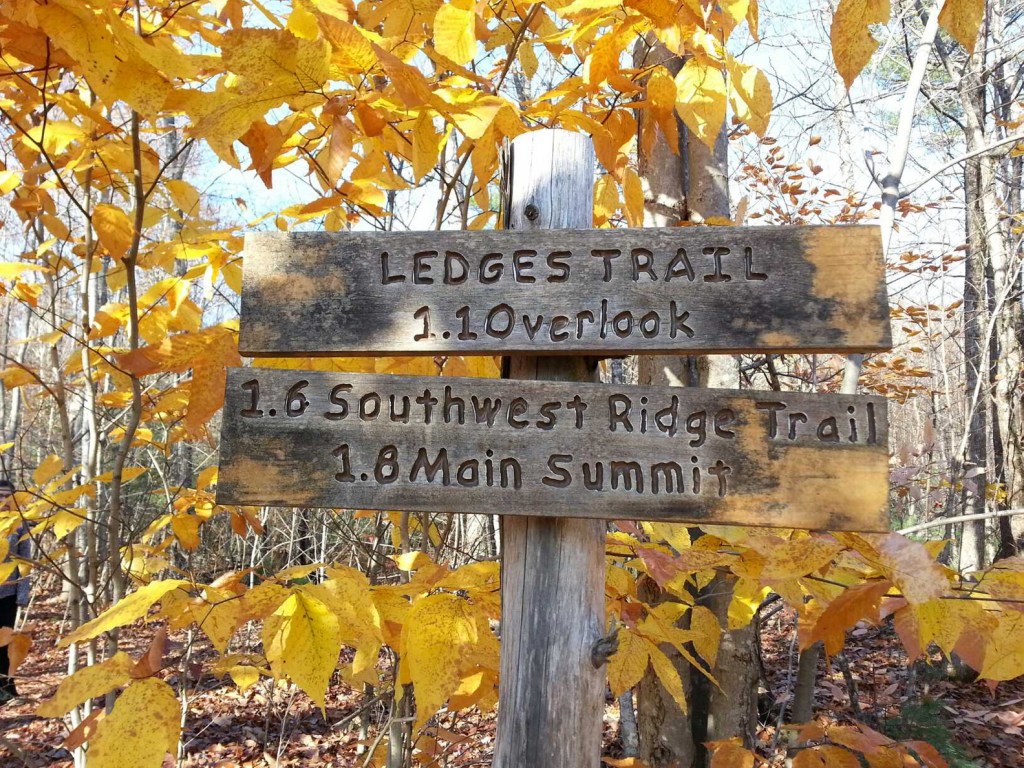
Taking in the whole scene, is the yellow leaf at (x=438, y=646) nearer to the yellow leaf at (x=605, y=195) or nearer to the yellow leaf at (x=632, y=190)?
the yellow leaf at (x=632, y=190)

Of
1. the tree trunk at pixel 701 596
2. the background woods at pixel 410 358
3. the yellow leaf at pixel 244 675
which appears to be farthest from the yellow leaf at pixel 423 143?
the yellow leaf at pixel 244 675

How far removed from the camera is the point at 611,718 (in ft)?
13.5

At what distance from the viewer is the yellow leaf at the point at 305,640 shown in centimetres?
109

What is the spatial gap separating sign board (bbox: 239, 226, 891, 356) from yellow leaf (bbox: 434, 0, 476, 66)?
0.32 m

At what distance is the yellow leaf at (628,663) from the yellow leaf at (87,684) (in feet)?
2.92

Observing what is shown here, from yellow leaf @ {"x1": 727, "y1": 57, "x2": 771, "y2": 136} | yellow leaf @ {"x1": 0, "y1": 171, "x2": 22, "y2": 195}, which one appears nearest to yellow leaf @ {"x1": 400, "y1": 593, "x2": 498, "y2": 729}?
yellow leaf @ {"x1": 727, "y1": 57, "x2": 771, "y2": 136}

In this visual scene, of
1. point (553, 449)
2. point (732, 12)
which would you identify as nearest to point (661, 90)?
point (732, 12)

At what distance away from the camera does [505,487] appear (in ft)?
3.55

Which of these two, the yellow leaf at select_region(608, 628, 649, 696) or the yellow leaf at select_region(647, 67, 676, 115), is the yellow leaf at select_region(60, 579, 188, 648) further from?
the yellow leaf at select_region(647, 67, 676, 115)

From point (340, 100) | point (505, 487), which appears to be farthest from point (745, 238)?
point (340, 100)

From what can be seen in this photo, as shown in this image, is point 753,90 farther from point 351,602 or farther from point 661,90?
point 351,602

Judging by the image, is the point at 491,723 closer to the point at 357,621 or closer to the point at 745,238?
the point at 357,621

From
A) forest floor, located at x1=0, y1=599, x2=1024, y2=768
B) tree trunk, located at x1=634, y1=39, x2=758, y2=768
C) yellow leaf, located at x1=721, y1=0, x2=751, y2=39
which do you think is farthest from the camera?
forest floor, located at x1=0, y1=599, x2=1024, y2=768

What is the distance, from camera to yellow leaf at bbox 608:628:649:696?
1.37 m
